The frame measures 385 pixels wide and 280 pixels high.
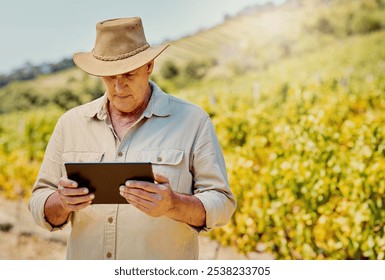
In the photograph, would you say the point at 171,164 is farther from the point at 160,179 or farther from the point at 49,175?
the point at 49,175

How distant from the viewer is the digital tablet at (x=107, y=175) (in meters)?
1.92

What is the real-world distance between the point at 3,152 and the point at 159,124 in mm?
2665

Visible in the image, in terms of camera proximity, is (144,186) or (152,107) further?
(152,107)

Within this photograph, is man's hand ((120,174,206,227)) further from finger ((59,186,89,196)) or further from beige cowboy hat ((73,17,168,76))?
beige cowboy hat ((73,17,168,76))

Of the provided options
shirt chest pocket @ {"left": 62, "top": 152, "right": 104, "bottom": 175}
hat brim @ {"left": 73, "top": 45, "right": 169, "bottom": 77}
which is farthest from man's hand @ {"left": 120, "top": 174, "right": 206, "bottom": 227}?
hat brim @ {"left": 73, "top": 45, "right": 169, "bottom": 77}

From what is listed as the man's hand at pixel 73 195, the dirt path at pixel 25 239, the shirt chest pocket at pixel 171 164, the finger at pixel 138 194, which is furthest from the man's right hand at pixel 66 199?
the dirt path at pixel 25 239

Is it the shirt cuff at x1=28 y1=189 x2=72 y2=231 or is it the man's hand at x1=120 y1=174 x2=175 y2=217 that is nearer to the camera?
the man's hand at x1=120 y1=174 x2=175 y2=217

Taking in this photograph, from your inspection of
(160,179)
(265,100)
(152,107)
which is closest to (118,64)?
(152,107)

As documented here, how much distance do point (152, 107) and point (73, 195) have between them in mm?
404

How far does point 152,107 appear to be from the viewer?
2.18 metres

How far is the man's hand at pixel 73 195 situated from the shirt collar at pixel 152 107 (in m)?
0.30

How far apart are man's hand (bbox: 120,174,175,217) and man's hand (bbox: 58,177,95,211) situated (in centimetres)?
12

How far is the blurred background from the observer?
3402 mm
